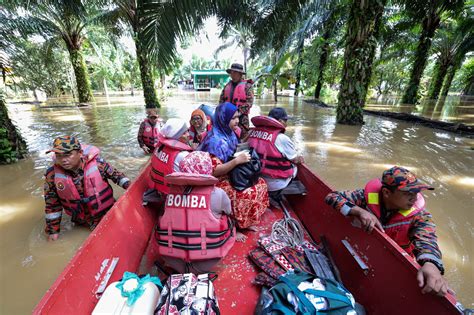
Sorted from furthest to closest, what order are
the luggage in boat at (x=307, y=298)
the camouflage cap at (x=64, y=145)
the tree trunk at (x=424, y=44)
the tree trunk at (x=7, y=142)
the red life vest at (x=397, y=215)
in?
the tree trunk at (x=424, y=44) < the tree trunk at (x=7, y=142) < the camouflage cap at (x=64, y=145) < the red life vest at (x=397, y=215) < the luggage in boat at (x=307, y=298)

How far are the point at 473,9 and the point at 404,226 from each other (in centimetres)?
1789

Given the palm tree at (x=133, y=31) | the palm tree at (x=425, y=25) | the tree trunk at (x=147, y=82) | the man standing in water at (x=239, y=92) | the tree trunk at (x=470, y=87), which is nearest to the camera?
the man standing in water at (x=239, y=92)

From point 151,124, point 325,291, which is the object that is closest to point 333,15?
point 151,124

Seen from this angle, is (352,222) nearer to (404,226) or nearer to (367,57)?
(404,226)

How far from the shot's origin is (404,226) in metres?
1.59

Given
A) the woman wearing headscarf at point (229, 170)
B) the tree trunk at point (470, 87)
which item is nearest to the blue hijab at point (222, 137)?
the woman wearing headscarf at point (229, 170)

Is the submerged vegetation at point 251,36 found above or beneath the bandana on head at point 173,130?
above

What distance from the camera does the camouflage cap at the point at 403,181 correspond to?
1.41 m

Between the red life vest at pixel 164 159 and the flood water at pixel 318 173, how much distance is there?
41.0 inches

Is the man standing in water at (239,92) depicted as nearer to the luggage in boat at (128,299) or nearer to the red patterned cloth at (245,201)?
the red patterned cloth at (245,201)

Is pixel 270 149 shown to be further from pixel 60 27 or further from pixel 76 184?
pixel 60 27

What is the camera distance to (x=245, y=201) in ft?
7.30

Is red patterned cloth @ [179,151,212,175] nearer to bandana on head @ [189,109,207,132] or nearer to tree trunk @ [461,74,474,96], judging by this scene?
bandana on head @ [189,109,207,132]

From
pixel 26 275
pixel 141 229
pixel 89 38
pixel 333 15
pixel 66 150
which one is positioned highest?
pixel 333 15
